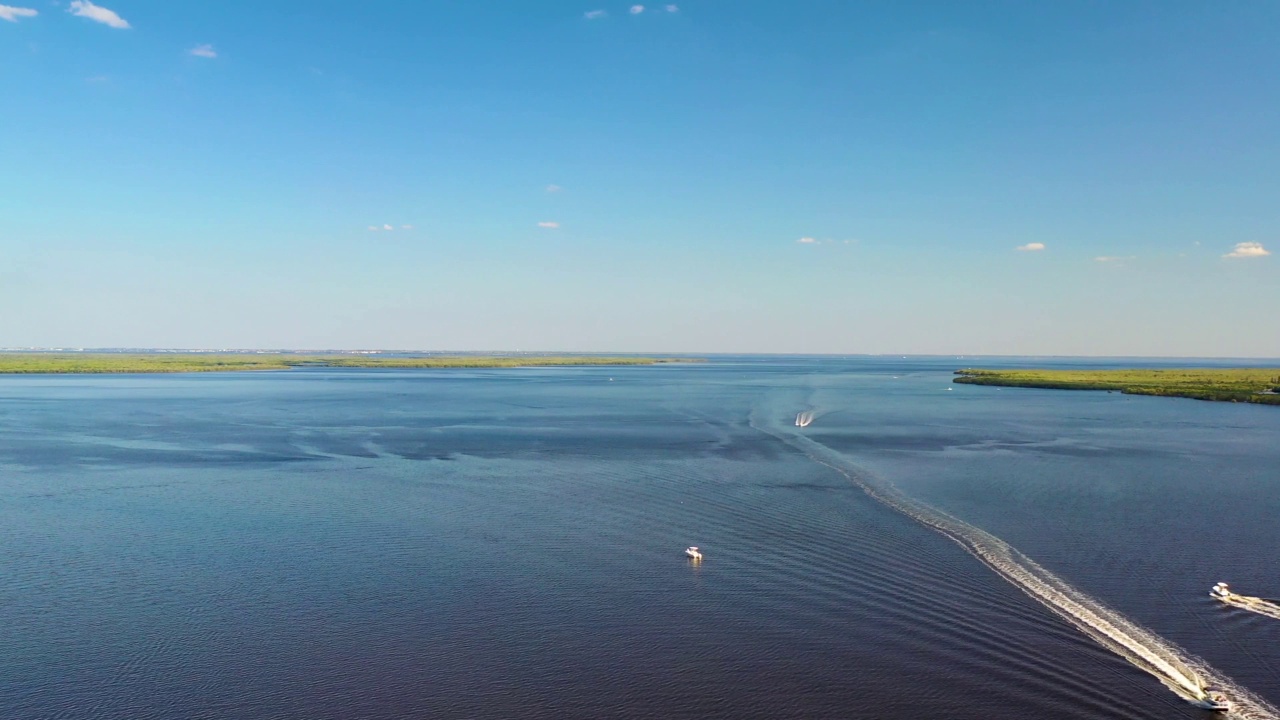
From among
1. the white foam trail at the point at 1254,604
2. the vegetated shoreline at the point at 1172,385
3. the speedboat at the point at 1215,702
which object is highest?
the vegetated shoreline at the point at 1172,385

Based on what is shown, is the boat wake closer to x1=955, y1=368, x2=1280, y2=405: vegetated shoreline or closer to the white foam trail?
the white foam trail

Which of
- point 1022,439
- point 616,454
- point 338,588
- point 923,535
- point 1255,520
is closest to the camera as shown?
point 338,588

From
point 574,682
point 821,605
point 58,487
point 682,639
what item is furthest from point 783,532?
point 58,487

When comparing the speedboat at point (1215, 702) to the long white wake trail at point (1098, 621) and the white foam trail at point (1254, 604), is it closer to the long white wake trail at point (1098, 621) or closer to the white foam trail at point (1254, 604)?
the long white wake trail at point (1098, 621)

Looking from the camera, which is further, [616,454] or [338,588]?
[616,454]

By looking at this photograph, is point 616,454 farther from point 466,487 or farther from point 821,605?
point 821,605

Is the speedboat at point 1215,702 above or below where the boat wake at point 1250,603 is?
below

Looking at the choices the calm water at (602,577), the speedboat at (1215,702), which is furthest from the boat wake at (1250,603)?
the speedboat at (1215,702)
